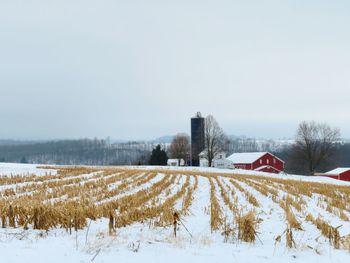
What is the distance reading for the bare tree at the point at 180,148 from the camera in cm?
9319

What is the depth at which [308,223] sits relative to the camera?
9.45 m

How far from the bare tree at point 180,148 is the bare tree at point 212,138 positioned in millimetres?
12872

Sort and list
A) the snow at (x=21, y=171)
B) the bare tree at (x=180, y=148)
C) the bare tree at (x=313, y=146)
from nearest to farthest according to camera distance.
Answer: the snow at (x=21, y=171), the bare tree at (x=313, y=146), the bare tree at (x=180, y=148)

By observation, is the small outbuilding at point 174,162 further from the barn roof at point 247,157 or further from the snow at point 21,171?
the snow at point 21,171

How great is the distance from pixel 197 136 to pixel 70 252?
277ft

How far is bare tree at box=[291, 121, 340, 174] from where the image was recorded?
72.4 metres

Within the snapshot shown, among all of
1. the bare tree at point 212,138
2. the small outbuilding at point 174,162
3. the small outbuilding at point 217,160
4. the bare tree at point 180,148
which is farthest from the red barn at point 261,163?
the bare tree at point 180,148

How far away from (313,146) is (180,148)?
32177 millimetres

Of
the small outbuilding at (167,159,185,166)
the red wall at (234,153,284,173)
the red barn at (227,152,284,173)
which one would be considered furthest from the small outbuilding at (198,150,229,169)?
the small outbuilding at (167,159,185,166)

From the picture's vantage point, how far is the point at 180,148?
93125mm

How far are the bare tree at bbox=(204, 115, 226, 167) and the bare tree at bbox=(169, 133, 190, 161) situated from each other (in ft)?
42.2

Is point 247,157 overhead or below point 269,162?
overhead

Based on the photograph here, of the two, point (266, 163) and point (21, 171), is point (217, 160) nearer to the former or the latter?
point (266, 163)

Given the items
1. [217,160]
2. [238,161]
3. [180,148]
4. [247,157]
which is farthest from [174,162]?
[247,157]
